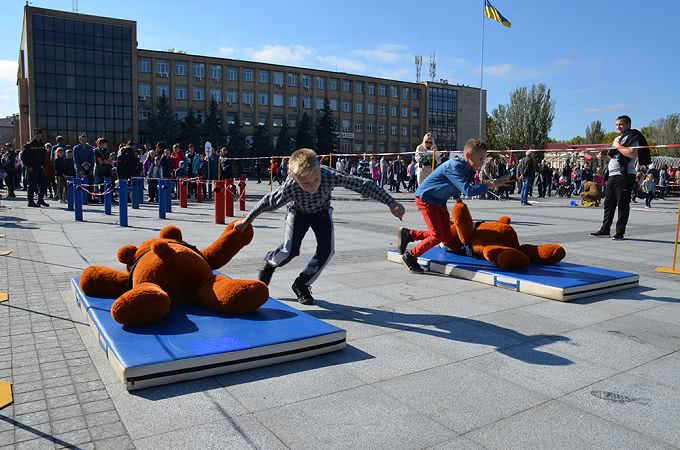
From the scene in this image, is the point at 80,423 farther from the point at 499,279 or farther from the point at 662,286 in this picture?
the point at 662,286

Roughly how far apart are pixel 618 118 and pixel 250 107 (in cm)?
6367

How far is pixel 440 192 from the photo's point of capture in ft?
20.8

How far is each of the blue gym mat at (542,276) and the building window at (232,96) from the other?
214ft

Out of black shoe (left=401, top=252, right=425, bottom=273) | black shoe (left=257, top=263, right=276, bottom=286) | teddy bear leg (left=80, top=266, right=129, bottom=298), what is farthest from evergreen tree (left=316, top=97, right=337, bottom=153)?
teddy bear leg (left=80, top=266, right=129, bottom=298)

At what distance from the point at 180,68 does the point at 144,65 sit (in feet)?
14.1

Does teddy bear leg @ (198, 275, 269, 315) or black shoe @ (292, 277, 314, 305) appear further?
black shoe @ (292, 277, 314, 305)

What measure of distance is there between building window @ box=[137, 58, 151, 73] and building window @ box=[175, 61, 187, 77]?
10.9 feet

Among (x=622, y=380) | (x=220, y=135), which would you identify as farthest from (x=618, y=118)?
(x=220, y=135)

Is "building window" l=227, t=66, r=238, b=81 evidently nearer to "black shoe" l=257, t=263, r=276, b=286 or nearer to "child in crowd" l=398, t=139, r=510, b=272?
"child in crowd" l=398, t=139, r=510, b=272

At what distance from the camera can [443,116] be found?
88.7 metres

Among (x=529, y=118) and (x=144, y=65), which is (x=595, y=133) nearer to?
(x=529, y=118)

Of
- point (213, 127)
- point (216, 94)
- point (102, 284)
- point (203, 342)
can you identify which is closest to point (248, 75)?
point (216, 94)

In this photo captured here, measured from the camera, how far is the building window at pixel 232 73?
224 ft

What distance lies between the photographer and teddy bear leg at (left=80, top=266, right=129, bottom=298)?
459 centimetres
